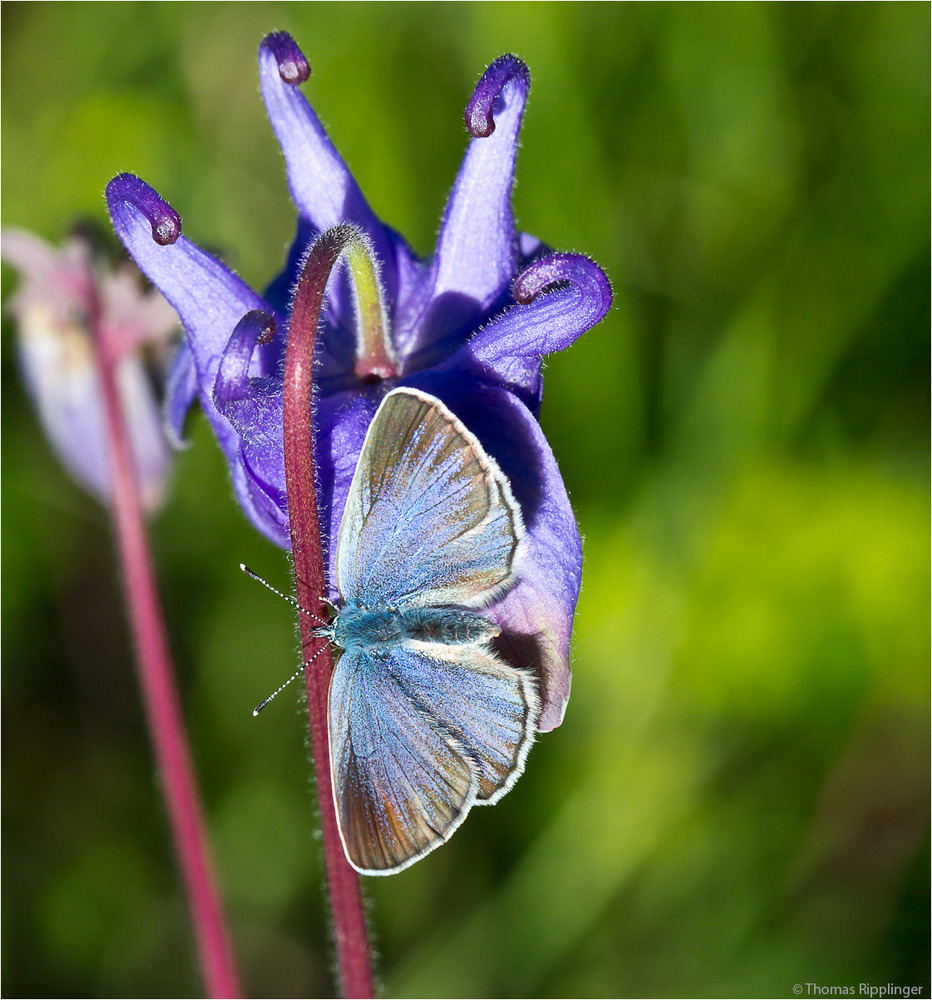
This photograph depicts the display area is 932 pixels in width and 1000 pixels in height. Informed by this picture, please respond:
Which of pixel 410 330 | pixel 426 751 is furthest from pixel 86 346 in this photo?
pixel 426 751

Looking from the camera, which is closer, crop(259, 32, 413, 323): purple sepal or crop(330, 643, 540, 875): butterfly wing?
crop(330, 643, 540, 875): butterfly wing

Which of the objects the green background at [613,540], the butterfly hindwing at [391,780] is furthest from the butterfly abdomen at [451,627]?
the green background at [613,540]

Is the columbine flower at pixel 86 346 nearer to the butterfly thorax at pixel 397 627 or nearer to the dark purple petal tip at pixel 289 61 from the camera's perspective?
the dark purple petal tip at pixel 289 61

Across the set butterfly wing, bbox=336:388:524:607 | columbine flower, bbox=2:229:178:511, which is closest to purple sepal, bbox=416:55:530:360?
butterfly wing, bbox=336:388:524:607

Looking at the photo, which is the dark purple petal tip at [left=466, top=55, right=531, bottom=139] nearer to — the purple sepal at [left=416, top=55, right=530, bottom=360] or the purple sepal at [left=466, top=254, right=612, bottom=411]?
the purple sepal at [left=416, top=55, right=530, bottom=360]

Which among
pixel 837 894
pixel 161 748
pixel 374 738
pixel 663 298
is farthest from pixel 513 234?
pixel 837 894

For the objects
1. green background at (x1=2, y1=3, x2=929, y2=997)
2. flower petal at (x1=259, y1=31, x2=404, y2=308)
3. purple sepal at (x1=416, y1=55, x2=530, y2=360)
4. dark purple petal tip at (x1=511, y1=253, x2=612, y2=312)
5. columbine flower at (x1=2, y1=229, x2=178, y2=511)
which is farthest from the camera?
green background at (x1=2, y1=3, x2=929, y2=997)

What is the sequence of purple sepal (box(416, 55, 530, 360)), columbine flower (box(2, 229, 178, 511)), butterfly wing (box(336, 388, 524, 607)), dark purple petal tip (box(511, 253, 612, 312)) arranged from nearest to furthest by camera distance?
butterfly wing (box(336, 388, 524, 607)), dark purple petal tip (box(511, 253, 612, 312)), purple sepal (box(416, 55, 530, 360)), columbine flower (box(2, 229, 178, 511))

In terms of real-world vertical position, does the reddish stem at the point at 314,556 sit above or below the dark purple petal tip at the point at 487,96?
below

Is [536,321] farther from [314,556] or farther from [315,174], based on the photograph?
[315,174]
